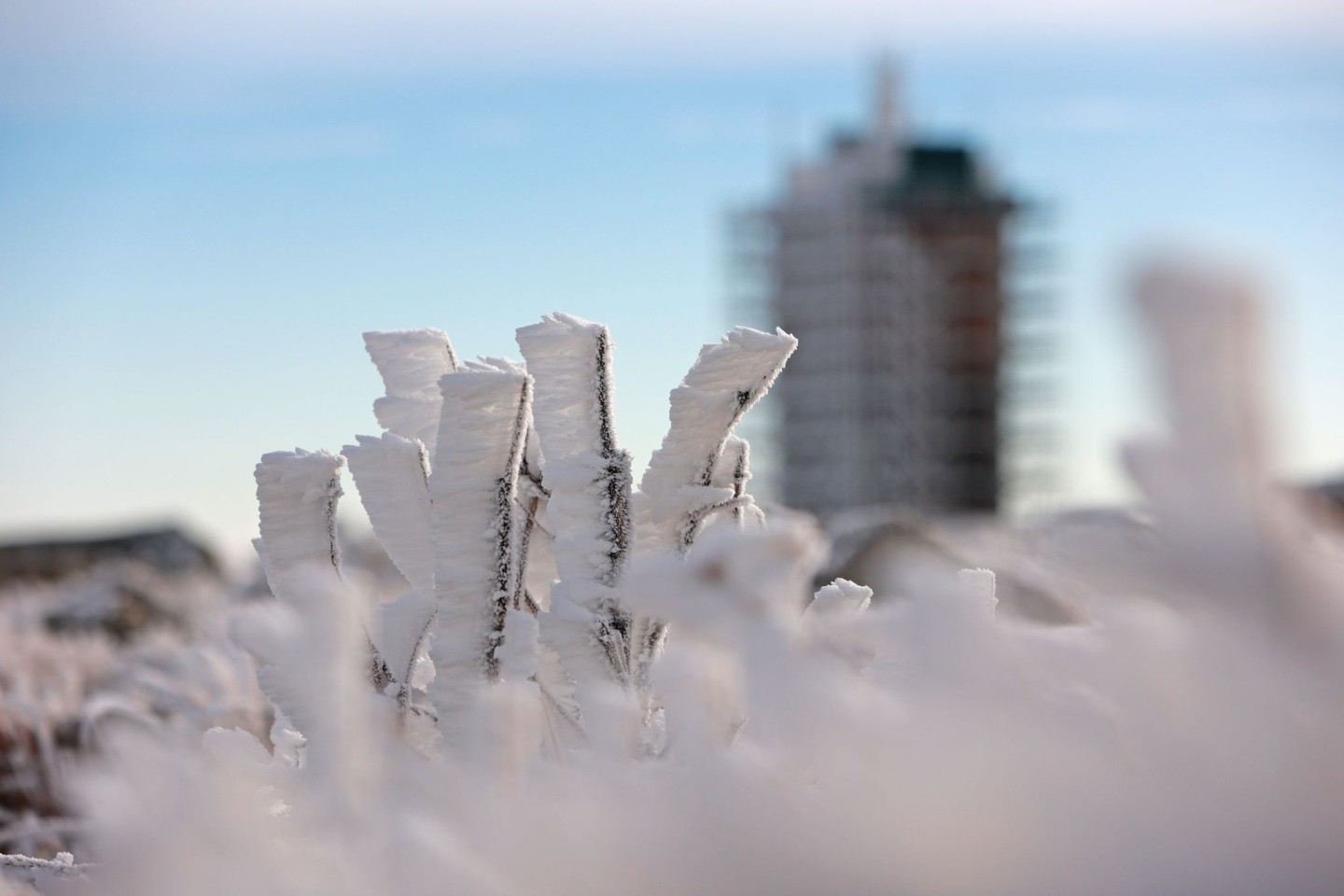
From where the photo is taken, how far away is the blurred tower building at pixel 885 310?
111 ft

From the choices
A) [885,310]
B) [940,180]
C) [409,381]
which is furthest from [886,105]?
[409,381]

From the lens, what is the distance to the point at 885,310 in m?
34.0

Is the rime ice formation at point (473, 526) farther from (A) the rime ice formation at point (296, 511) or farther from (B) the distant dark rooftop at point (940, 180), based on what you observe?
(B) the distant dark rooftop at point (940, 180)

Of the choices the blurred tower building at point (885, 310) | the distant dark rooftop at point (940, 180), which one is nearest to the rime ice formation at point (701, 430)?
the blurred tower building at point (885, 310)

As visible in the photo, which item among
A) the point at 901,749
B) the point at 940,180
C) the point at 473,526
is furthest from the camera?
the point at 940,180

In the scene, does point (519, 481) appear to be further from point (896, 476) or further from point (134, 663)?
point (896, 476)

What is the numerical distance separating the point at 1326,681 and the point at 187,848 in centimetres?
78

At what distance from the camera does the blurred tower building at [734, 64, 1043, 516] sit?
3394 centimetres

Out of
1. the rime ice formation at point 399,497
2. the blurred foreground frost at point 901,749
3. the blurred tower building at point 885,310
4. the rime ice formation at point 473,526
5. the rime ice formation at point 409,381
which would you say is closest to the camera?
the blurred foreground frost at point 901,749

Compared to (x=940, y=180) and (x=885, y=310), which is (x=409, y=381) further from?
(x=940, y=180)

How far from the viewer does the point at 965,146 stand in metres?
35.5

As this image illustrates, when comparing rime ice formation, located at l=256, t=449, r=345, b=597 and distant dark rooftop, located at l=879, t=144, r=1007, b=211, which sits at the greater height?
distant dark rooftop, located at l=879, t=144, r=1007, b=211

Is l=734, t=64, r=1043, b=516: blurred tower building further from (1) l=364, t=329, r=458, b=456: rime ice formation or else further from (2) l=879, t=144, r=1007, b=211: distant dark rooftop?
(1) l=364, t=329, r=458, b=456: rime ice formation

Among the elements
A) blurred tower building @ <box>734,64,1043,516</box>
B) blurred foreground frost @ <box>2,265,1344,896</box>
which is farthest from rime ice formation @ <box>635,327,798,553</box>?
blurred tower building @ <box>734,64,1043,516</box>
